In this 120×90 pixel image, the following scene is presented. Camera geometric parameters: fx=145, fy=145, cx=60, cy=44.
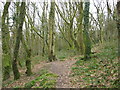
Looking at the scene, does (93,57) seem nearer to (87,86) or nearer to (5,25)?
(87,86)

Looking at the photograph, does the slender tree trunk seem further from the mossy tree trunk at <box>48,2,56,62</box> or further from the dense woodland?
the mossy tree trunk at <box>48,2,56,62</box>

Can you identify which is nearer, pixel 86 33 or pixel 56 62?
pixel 86 33

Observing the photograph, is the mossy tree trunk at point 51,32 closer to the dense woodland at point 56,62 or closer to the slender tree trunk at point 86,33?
the dense woodland at point 56,62

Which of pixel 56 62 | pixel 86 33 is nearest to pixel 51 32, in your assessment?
pixel 56 62

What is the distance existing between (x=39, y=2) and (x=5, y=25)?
700 inches

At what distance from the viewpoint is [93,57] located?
12.2m

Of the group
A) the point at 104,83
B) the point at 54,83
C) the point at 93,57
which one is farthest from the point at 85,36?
the point at 104,83

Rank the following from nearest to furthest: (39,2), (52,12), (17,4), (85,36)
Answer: (85,36) < (17,4) < (52,12) < (39,2)

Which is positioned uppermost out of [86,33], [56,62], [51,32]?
[51,32]

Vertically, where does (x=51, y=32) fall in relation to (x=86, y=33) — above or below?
above

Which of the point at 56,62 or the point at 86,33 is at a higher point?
the point at 86,33

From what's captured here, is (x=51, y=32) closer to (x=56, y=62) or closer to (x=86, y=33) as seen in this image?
(x=56, y=62)

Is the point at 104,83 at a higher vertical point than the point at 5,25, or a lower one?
lower

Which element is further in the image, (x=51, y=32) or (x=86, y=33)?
(x=51, y=32)
